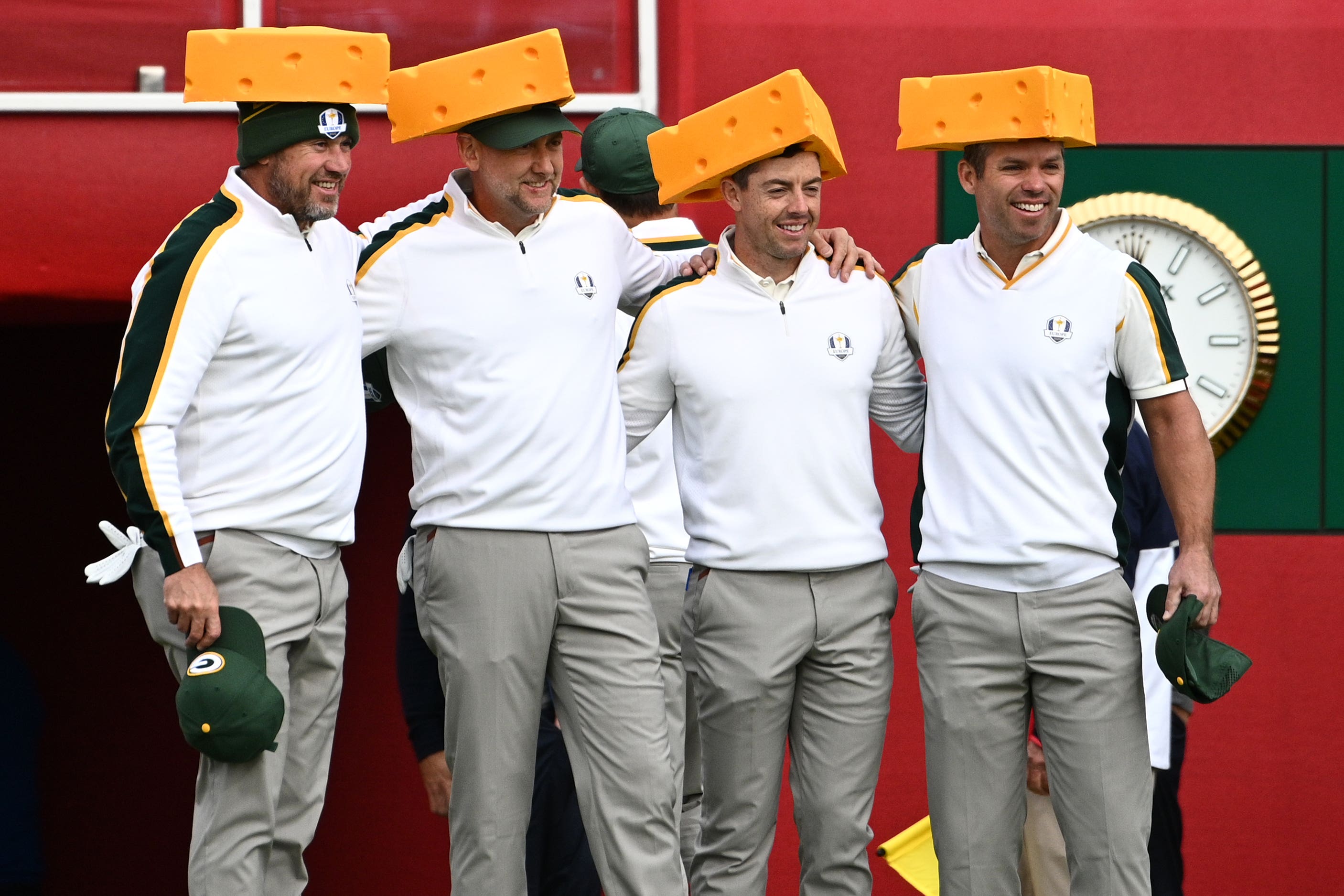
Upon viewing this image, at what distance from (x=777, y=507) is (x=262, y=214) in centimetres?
108

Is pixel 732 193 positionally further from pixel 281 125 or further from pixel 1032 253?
pixel 281 125

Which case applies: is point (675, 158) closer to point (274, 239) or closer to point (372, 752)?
point (274, 239)

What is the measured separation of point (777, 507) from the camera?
293cm

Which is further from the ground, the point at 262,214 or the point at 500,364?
the point at 262,214

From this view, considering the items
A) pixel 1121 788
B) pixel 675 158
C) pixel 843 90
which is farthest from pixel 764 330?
pixel 843 90

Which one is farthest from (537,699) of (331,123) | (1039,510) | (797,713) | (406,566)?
(331,123)

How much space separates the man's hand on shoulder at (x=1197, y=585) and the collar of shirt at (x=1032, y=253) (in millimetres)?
602

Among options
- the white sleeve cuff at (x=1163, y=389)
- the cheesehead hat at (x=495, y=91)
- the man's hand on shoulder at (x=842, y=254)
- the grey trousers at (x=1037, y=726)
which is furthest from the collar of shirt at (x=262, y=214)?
the white sleeve cuff at (x=1163, y=389)

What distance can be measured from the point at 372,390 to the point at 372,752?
152 centimetres

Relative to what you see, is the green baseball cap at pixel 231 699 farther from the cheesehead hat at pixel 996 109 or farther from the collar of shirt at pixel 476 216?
the cheesehead hat at pixel 996 109

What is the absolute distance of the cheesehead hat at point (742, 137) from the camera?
2.97 metres

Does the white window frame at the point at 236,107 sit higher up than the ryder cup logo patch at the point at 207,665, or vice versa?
the white window frame at the point at 236,107

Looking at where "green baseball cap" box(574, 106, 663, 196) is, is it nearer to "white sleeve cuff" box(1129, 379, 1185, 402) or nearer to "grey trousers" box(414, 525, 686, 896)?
"grey trousers" box(414, 525, 686, 896)

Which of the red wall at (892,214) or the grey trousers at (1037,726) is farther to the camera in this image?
the red wall at (892,214)
